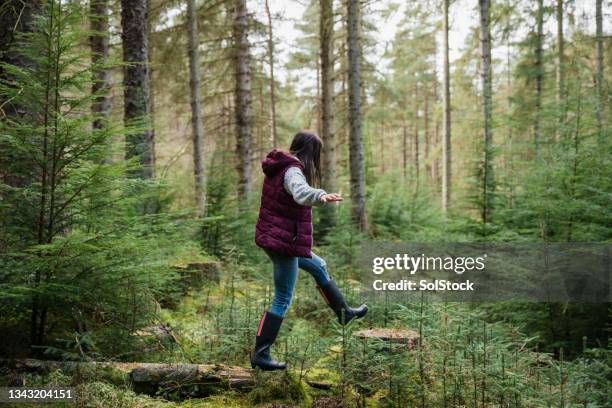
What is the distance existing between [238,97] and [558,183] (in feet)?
26.9

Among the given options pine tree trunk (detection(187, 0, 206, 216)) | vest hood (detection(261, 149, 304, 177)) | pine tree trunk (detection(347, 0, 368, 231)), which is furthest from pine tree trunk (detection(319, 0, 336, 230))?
vest hood (detection(261, 149, 304, 177))

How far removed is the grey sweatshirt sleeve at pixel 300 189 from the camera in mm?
3520

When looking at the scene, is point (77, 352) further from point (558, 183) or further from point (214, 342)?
point (558, 183)

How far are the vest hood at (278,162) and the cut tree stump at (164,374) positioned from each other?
1.87 metres

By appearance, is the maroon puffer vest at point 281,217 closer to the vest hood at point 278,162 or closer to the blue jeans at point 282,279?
the vest hood at point 278,162

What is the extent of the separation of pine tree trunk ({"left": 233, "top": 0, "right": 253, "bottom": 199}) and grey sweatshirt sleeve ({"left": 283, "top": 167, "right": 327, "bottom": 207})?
7.97m

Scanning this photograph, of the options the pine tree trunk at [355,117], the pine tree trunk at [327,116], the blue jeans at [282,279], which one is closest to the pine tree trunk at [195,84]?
the pine tree trunk at [327,116]

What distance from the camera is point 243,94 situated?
39.2ft

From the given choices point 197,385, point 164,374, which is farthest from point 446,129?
point 164,374

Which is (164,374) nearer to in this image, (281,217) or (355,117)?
(281,217)

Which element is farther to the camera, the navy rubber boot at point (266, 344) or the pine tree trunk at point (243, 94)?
the pine tree trunk at point (243, 94)

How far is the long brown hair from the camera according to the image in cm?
404

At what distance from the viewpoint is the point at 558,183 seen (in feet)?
23.1

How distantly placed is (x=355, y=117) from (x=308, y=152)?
765 cm
